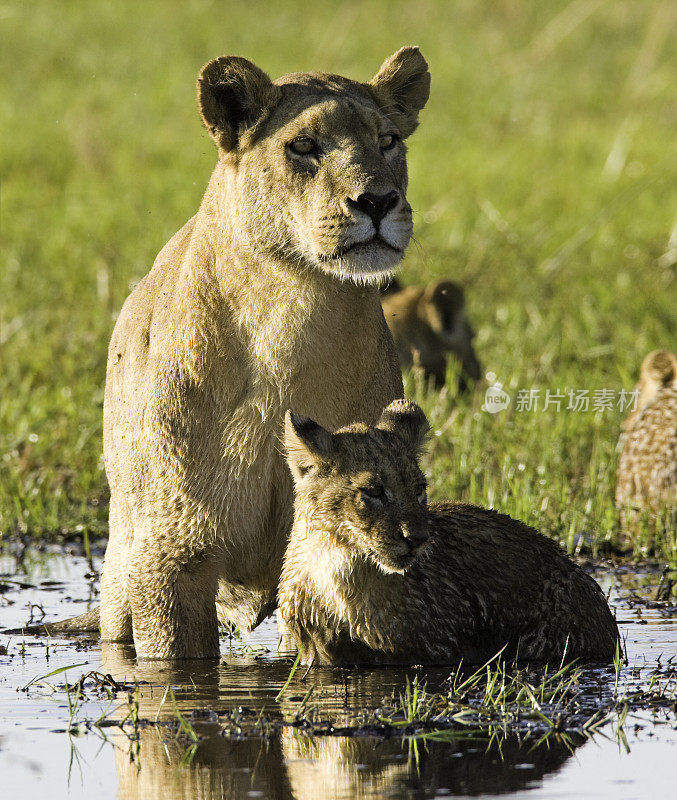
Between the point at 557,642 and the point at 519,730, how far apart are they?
1.26 meters

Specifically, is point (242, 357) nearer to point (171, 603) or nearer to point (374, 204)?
point (374, 204)

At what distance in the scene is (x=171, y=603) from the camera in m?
5.94

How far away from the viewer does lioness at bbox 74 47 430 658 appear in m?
5.82

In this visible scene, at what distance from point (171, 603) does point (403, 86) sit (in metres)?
2.35

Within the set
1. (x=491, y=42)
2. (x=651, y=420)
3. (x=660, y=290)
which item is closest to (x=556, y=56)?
(x=491, y=42)

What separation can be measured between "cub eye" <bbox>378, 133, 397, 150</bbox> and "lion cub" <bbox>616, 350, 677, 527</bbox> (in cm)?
308

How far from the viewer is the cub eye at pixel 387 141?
5964mm

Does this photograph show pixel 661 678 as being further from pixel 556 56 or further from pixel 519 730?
pixel 556 56

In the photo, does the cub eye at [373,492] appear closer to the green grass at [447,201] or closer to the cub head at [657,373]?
the green grass at [447,201]

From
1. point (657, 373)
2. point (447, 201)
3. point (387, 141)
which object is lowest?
point (657, 373)

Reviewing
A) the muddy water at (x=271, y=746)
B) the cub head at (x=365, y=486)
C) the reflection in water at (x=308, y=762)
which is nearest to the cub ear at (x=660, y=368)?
the muddy water at (x=271, y=746)

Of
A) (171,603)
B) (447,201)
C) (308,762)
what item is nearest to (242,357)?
(171,603)

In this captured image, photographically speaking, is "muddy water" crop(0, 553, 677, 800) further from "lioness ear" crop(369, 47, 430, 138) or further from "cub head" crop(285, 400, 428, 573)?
"lioness ear" crop(369, 47, 430, 138)

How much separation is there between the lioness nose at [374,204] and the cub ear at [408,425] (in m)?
0.74
